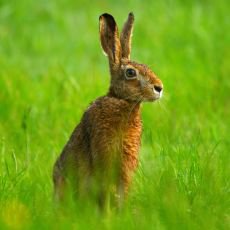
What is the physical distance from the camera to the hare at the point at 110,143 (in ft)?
17.1

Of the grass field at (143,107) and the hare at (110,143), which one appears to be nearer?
the grass field at (143,107)

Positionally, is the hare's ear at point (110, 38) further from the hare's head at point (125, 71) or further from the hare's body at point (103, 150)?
the hare's body at point (103, 150)

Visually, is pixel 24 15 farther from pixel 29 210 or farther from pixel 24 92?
pixel 29 210

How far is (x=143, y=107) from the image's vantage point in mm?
7289

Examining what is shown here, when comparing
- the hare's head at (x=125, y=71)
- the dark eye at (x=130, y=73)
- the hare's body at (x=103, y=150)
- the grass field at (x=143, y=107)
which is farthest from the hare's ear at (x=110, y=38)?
the grass field at (x=143, y=107)

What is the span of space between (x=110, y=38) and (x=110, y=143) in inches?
30.9

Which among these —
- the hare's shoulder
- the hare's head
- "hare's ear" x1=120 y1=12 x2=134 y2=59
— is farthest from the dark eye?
"hare's ear" x1=120 y1=12 x2=134 y2=59

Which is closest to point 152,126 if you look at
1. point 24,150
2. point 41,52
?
point 24,150

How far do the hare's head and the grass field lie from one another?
358 mm

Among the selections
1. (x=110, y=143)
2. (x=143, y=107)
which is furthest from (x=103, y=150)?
(x=143, y=107)

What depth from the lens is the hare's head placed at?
5395mm

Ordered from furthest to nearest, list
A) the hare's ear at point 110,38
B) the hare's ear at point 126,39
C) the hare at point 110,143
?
the hare's ear at point 126,39 → the hare's ear at point 110,38 → the hare at point 110,143

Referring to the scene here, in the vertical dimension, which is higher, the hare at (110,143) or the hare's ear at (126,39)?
the hare's ear at (126,39)

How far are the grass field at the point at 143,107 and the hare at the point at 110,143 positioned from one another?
0.11 m
